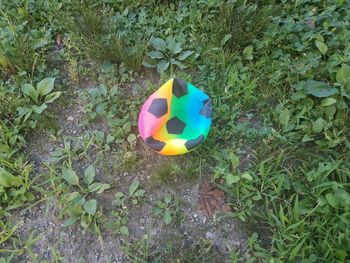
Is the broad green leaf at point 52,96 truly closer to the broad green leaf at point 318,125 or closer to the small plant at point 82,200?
the small plant at point 82,200

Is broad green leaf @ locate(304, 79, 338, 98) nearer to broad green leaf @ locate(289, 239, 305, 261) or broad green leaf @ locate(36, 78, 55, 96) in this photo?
broad green leaf @ locate(289, 239, 305, 261)

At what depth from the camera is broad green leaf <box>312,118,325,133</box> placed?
6.81ft

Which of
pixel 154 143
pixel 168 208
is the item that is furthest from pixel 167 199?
pixel 154 143

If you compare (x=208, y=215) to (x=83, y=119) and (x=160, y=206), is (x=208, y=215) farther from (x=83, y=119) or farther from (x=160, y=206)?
(x=83, y=119)

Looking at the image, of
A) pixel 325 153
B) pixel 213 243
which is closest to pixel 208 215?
pixel 213 243

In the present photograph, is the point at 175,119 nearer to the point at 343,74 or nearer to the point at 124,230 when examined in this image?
the point at 124,230

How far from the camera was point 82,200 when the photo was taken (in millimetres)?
1949

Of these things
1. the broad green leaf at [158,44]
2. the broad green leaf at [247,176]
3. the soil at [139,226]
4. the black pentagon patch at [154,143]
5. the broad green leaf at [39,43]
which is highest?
the broad green leaf at [39,43]

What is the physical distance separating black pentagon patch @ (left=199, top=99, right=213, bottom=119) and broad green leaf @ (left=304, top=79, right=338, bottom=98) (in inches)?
22.5

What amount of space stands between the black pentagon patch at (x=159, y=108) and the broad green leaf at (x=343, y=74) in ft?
3.26

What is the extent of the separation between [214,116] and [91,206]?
0.83 m

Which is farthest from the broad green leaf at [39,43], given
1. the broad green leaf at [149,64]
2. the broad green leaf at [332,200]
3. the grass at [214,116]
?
the broad green leaf at [332,200]

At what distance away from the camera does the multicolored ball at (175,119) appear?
6.46ft

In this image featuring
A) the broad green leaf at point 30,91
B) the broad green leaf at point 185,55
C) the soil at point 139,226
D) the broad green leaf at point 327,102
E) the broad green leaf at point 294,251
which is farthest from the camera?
the broad green leaf at point 185,55
